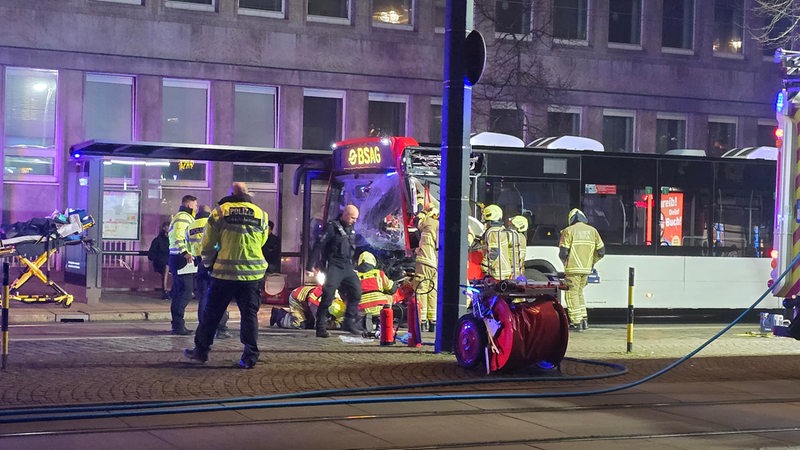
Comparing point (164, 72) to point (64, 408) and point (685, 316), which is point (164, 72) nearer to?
point (685, 316)

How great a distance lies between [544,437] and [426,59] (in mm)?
22860

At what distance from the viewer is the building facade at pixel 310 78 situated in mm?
26438

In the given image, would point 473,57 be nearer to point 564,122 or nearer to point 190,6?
point 190,6

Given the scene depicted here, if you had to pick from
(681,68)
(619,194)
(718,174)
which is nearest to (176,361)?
(619,194)

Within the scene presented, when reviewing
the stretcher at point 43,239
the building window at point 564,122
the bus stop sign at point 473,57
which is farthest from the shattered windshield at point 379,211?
the building window at point 564,122

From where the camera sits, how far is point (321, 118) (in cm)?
2975

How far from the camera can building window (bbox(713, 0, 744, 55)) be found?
112ft

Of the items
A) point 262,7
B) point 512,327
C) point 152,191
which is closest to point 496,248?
point 512,327

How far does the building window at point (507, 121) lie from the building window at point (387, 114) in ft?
8.11

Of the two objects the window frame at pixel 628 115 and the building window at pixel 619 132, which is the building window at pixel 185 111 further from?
the building window at pixel 619 132

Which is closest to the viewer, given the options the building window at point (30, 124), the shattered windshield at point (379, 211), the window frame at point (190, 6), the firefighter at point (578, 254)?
the shattered windshield at point (379, 211)

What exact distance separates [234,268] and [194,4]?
58.8 feet

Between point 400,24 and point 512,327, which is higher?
point 400,24

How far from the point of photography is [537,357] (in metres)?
11.7
